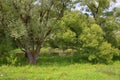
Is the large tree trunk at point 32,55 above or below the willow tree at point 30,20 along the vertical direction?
below

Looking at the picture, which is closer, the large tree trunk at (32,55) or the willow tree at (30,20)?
the willow tree at (30,20)

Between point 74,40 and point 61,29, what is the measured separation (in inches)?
76.7

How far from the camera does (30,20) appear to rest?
28.7 meters

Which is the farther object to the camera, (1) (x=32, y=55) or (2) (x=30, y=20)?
(1) (x=32, y=55)

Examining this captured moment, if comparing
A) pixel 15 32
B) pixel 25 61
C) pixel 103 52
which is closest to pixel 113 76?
pixel 103 52

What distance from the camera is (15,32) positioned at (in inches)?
1057

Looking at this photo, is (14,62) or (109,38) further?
(109,38)

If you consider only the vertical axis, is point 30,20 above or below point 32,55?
above

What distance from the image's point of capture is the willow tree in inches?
1081

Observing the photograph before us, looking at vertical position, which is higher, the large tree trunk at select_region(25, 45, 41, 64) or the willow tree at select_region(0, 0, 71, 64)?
the willow tree at select_region(0, 0, 71, 64)

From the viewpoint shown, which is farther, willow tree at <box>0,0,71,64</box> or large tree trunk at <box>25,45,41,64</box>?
large tree trunk at <box>25,45,41,64</box>

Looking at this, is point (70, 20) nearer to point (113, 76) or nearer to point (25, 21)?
point (25, 21)

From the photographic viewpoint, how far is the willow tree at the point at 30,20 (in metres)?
27.5

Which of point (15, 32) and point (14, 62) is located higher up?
point (15, 32)
